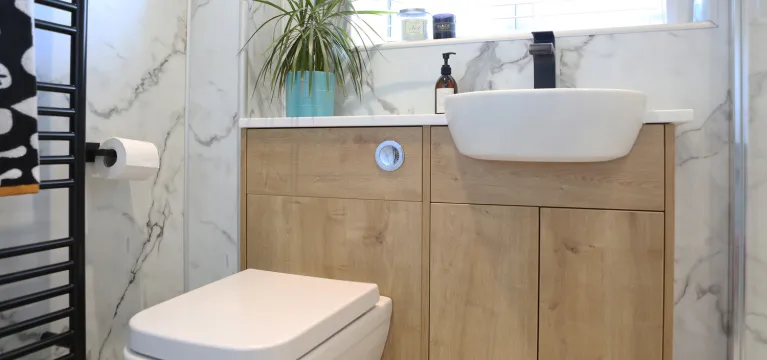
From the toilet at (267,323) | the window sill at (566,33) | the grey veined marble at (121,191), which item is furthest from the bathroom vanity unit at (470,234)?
the window sill at (566,33)

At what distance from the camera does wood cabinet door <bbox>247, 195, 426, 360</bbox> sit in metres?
1.32

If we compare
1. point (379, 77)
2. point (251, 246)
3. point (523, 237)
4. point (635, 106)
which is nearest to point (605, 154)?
point (635, 106)

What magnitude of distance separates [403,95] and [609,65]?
0.55m

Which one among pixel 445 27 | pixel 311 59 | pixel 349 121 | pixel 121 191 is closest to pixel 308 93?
pixel 311 59

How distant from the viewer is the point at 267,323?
3.23 ft

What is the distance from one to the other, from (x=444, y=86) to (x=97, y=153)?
33.4 inches

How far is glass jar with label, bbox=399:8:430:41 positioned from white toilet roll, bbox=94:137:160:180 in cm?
78

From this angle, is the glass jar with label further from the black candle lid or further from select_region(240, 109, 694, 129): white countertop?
select_region(240, 109, 694, 129): white countertop

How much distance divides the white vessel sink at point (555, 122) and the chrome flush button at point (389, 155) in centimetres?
24

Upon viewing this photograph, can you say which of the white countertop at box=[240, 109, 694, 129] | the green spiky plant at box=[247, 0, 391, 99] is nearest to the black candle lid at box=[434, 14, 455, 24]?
the green spiky plant at box=[247, 0, 391, 99]

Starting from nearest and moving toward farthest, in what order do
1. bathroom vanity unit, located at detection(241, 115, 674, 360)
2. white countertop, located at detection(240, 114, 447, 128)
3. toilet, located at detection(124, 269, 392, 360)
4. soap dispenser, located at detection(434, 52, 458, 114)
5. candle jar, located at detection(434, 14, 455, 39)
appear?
toilet, located at detection(124, 269, 392, 360)
bathroom vanity unit, located at detection(241, 115, 674, 360)
white countertop, located at detection(240, 114, 447, 128)
soap dispenser, located at detection(434, 52, 458, 114)
candle jar, located at detection(434, 14, 455, 39)

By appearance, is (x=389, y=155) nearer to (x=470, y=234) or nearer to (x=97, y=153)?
(x=470, y=234)

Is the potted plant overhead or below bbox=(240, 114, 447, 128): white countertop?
overhead

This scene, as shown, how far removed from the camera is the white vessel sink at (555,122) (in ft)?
3.37
